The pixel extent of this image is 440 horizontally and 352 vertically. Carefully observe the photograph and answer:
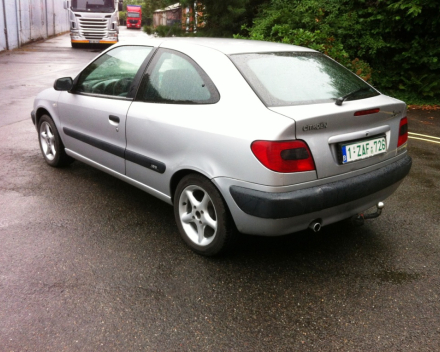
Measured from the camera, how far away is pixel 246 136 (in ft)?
9.37

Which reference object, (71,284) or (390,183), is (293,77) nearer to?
(390,183)

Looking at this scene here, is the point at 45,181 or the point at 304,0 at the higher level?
the point at 304,0

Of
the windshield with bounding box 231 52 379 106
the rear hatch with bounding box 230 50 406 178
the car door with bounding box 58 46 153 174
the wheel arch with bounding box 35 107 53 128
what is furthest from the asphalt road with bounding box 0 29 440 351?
the windshield with bounding box 231 52 379 106

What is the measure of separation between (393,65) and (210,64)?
30.8 feet

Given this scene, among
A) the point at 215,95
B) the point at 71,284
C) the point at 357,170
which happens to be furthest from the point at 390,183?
the point at 71,284

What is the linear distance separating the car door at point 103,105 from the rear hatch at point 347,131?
1547mm

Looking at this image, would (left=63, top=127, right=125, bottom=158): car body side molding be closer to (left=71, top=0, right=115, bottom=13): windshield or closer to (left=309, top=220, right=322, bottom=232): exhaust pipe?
(left=309, top=220, right=322, bottom=232): exhaust pipe

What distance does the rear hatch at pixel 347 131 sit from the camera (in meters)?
2.88

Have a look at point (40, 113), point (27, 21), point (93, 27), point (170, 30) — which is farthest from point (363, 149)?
point (27, 21)

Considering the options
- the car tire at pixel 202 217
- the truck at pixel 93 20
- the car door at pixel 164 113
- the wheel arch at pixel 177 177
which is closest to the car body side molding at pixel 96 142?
the car door at pixel 164 113

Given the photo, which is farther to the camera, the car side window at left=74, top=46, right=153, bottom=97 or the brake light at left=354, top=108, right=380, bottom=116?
the car side window at left=74, top=46, right=153, bottom=97

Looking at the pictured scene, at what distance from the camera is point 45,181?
192 inches

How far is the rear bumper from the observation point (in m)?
2.81

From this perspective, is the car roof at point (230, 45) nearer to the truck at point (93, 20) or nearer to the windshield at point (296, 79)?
the windshield at point (296, 79)
